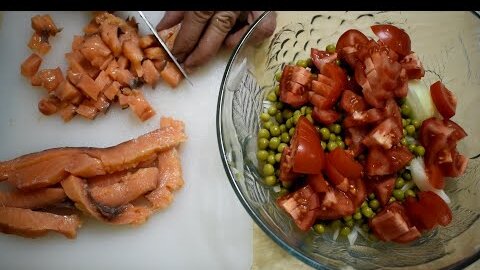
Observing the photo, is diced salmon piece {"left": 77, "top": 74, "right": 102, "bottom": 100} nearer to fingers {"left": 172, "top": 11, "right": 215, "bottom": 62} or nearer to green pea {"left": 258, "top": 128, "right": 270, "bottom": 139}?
fingers {"left": 172, "top": 11, "right": 215, "bottom": 62}

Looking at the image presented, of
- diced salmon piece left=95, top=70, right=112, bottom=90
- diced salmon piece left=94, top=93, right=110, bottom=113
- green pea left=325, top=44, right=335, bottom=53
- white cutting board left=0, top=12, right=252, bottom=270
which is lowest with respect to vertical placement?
white cutting board left=0, top=12, right=252, bottom=270

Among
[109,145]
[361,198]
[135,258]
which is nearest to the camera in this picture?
[361,198]

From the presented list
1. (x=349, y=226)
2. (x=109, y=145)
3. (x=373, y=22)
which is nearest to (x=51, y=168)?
(x=109, y=145)

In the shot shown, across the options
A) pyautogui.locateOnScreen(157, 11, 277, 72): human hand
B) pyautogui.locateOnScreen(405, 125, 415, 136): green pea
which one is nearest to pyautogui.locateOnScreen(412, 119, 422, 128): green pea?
pyautogui.locateOnScreen(405, 125, 415, 136): green pea

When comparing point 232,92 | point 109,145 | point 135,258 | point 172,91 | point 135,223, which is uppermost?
point 232,92

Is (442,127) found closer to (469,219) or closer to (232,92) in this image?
(469,219)

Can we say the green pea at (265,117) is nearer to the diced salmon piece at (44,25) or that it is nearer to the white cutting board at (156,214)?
the white cutting board at (156,214)
